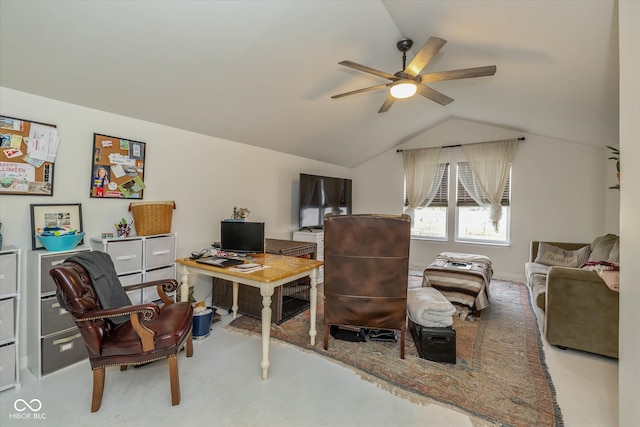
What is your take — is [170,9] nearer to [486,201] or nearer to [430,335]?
[430,335]

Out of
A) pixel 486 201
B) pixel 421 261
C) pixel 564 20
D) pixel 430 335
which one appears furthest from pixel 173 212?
pixel 486 201

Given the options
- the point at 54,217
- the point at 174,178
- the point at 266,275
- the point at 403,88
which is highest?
the point at 403,88

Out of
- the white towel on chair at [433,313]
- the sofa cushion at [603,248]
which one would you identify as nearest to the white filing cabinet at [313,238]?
the white towel on chair at [433,313]

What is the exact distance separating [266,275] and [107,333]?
42.1 inches

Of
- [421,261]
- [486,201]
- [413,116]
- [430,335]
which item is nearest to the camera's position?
[430,335]

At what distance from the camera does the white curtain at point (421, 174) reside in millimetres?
5379

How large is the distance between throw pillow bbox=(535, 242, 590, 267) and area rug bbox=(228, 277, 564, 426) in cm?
135

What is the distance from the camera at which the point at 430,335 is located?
226cm

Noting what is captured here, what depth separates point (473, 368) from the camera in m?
2.16

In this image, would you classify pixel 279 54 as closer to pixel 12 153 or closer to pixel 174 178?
pixel 174 178

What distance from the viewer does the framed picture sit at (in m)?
2.11

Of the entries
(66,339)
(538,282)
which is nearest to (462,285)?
(538,282)

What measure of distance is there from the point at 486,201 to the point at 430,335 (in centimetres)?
361

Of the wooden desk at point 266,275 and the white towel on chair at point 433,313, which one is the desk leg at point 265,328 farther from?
the white towel on chair at point 433,313
